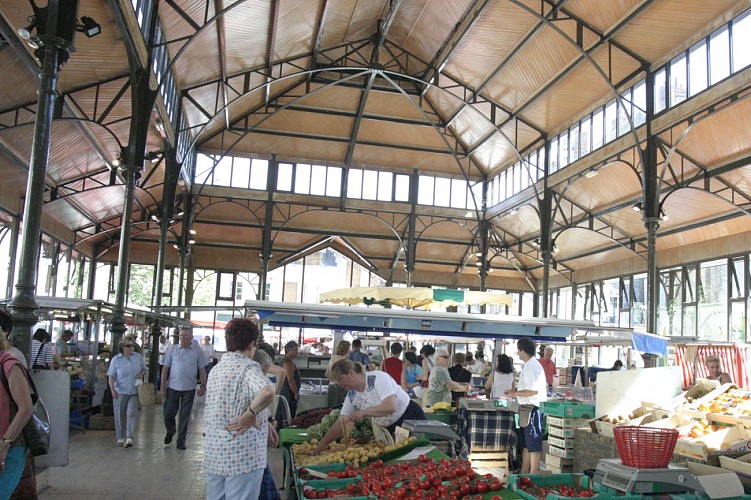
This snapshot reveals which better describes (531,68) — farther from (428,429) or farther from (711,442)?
(428,429)

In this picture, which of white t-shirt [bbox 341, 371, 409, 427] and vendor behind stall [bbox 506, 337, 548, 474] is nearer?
white t-shirt [bbox 341, 371, 409, 427]

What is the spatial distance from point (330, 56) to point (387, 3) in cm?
306

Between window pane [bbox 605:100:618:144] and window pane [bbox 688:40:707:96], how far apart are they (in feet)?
9.44

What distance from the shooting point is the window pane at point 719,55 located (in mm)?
13117

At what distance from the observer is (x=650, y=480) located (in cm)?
374

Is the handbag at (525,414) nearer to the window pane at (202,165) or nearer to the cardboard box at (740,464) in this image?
the cardboard box at (740,464)

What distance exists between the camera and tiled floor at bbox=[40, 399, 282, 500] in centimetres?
635

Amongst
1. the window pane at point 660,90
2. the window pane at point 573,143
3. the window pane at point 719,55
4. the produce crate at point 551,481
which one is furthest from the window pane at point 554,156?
the produce crate at point 551,481

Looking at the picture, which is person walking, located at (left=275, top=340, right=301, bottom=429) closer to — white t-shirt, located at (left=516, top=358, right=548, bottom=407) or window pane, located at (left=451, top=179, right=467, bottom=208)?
white t-shirt, located at (left=516, top=358, right=548, bottom=407)

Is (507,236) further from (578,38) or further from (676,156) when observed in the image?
(578,38)

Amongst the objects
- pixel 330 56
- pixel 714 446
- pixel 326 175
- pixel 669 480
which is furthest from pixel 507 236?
pixel 669 480

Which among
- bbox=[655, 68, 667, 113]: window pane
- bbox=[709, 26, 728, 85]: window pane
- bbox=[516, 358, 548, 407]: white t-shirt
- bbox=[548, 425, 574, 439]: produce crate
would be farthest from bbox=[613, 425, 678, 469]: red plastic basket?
bbox=[655, 68, 667, 113]: window pane

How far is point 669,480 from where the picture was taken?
12.4 feet

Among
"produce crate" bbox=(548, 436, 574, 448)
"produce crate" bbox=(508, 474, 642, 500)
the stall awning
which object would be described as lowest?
"produce crate" bbox=(548, 436, 574, 448)
